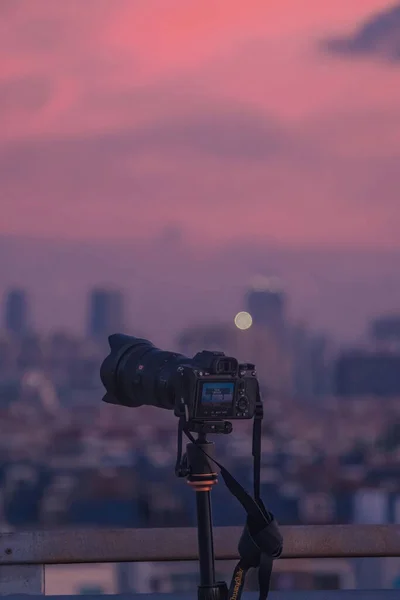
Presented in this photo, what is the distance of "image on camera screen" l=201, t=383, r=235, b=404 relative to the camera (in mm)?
3990

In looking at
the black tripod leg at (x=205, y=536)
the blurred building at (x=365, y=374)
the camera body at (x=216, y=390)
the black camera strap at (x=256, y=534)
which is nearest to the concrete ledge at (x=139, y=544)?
the black tripod leg at (x=205, y=536)

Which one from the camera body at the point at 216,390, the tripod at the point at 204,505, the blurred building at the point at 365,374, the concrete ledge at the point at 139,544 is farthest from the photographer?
the blurred building at the point at 365,374

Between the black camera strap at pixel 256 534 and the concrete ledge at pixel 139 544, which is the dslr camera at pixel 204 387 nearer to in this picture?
the black camera strap at pixel 256 534

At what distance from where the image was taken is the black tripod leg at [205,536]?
162 inches

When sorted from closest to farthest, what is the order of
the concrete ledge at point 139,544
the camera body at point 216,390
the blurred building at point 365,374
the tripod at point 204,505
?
the camera body at point 216,390 < the tripod at point 204,505 < the concrete ledge at point 139,544 < the blurred building at point 365,374

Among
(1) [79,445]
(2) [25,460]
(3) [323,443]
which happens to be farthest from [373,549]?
(1) [79,445]

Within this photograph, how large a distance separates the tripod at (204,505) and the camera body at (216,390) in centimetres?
13

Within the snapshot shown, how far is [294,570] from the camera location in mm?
4887

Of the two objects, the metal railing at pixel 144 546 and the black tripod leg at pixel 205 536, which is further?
the metal railing at pixel 144 546

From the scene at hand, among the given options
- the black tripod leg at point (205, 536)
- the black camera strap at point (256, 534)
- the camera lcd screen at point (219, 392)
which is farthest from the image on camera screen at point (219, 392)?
the black tripod leg at point (205, 536)

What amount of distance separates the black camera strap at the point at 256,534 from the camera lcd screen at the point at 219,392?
0.10m

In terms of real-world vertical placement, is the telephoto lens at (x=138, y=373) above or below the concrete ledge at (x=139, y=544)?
above

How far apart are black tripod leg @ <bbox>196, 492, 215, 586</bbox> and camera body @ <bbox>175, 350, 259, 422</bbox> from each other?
31 centimetres

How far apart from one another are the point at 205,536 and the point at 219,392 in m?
0.50
